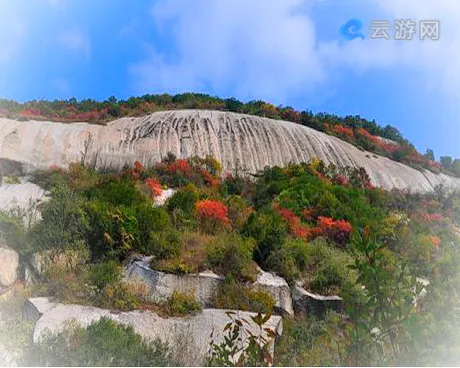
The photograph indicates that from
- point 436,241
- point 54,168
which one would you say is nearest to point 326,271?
point 436,241

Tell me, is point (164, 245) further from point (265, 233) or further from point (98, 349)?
point (98, 349)

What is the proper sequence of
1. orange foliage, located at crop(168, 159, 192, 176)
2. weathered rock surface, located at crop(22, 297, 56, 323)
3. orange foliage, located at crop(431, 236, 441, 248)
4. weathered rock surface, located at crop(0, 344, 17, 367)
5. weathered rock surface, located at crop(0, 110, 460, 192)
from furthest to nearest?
weathered rock surface, located at crop(0, 110, 460, 192) < orange foliage, located at crop(168, 159, 192, 176) < orange foliage, located at crop(431, 236, 441, 248) < weathered rock surface, located at crop(22, 297, 56, 323) < weathered rock surface, located at crop(0, 344, 17, 367)

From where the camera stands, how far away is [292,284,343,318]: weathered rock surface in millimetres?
10453

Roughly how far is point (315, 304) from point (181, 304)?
256 cm

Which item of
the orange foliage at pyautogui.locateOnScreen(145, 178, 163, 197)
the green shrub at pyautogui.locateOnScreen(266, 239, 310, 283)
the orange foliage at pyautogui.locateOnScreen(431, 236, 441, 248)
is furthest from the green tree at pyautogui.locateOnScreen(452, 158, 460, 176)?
the green shrub at pyautogui.locateOnScreen(266, 239, 310, 283)

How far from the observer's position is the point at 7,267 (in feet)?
36.8

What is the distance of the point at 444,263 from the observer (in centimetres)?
639

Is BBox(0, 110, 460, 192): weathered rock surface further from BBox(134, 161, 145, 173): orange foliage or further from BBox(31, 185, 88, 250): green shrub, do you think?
BBox(31, 185, 88, 250): green shrub

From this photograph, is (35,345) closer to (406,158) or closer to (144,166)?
(144,166)

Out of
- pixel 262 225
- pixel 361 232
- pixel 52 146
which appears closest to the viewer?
pixel 361 232

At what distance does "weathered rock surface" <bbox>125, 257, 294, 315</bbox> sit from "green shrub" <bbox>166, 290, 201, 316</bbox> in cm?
27

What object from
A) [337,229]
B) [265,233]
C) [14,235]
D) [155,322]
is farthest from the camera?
[337,229]

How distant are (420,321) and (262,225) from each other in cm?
952

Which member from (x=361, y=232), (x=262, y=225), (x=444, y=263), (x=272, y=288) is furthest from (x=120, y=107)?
(x=361, y=232)
